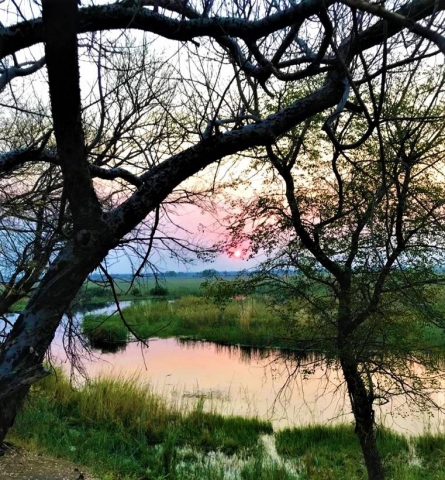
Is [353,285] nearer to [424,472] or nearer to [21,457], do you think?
[424,472]

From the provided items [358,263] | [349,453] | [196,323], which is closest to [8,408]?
[358,263]

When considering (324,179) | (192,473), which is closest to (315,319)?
(324,179)

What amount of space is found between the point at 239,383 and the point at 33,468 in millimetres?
6331

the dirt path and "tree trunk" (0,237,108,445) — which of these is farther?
the dirt path

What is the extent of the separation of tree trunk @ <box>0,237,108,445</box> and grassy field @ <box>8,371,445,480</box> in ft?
13.0

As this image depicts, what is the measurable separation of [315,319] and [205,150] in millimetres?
3633

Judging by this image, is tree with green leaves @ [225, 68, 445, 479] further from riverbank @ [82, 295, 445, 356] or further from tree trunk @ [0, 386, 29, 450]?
tree trunk @ [0, 386, 29, 450]

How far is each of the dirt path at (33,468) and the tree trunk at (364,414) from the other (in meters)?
2.75

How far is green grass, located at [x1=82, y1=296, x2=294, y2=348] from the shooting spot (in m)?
15.2

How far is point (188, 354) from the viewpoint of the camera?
14.5 metres

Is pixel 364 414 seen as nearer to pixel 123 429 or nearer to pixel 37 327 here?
pixel 37 327

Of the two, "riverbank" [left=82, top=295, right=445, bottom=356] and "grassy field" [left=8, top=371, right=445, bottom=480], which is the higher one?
"riverbank" [left=82, top=295, right=445, bottom=356]

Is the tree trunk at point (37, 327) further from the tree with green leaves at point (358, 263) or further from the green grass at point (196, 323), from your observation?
the green grass at point (196, 323)

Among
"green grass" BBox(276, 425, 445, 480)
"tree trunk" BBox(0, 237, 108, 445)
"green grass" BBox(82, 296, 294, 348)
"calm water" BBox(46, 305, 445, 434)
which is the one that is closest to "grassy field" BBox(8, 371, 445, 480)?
"green grass" BBox(276, 425, 445, 480)
